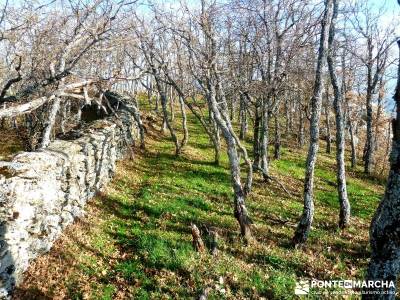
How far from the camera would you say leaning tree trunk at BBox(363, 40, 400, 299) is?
463 centimetres

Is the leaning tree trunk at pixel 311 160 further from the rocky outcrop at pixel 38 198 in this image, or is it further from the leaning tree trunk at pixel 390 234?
the rocky outcrop at pixel 38 198

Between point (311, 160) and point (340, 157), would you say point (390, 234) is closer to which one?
point (311, 160)

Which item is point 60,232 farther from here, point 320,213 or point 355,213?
point 355,213

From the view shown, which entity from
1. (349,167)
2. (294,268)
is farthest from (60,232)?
(349,167)

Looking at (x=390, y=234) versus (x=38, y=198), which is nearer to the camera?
(x=390, y=234)

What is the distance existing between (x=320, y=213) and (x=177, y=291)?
8.70 metres

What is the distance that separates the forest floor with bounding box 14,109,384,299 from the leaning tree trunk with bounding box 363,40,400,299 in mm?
3166

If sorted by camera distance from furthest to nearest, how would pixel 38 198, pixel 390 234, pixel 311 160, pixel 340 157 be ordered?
pixel 340 157 < pixel 311 160 < pixel 38 198 < pixel 390 234

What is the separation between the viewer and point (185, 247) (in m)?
9.55

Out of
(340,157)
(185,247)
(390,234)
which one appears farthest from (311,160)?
(390,234)

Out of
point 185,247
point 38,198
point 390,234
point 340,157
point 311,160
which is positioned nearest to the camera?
point 390,234

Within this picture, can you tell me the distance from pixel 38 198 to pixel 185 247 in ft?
12.2

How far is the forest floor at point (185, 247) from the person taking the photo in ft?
25.8

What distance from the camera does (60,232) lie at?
9.88 meters
